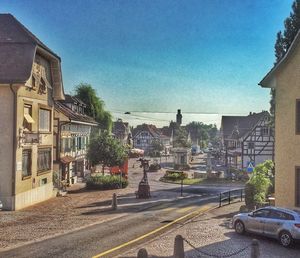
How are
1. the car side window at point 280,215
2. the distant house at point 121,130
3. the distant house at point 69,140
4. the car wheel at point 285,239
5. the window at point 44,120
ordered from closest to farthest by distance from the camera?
1. the car wheel at point 285,239
2. the car side window at point 280,215
3. the window at point 44,120
4. the distant house at point 69,140
5. the distant house at point 121,130

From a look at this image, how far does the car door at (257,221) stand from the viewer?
16.5 meters

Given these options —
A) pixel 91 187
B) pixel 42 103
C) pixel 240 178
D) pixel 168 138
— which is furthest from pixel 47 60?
pixel 168 138

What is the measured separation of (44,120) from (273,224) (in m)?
18.4

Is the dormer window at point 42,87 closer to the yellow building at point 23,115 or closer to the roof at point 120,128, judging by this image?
the yellow building at point 23,115

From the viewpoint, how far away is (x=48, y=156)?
100ft

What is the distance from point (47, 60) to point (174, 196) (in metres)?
14.5

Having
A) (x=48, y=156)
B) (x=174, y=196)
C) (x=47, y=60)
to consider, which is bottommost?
(x=174, y=196)

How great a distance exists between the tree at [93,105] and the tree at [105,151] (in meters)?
Result: 18.4

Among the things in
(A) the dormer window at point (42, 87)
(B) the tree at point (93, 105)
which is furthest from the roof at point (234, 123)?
(A) the dormer window at point (42, 87)

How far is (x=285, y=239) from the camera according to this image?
1514 centimetres

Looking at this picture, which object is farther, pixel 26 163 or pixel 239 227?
pixel 26 163

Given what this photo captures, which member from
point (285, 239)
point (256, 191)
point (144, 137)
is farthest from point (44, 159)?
point (144, 137)

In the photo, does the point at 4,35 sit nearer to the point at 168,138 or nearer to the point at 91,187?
the point at 91,187

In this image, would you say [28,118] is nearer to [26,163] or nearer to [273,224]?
[26,163]
